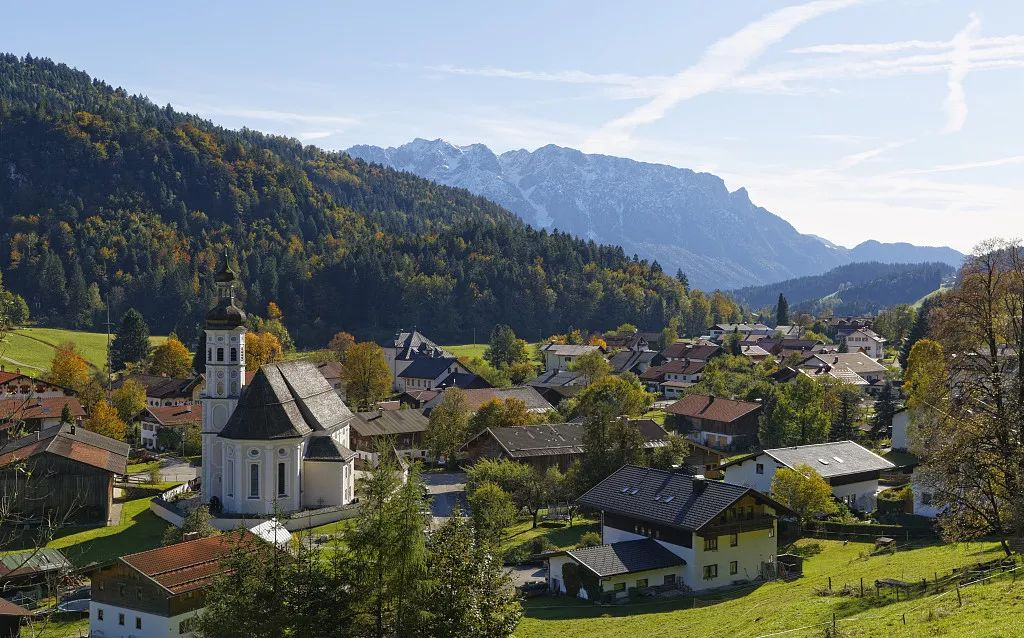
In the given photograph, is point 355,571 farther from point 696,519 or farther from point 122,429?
point 122,429

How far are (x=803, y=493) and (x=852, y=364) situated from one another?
210ft

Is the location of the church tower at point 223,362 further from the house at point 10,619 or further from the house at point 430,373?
the house at point 430,373

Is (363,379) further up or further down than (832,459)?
further up

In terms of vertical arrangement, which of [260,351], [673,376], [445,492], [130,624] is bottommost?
[445,492]

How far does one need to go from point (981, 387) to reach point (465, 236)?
161 m

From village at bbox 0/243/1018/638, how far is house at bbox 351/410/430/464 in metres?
0.24

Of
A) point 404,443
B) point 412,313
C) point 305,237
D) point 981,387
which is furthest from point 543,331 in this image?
point 981,387

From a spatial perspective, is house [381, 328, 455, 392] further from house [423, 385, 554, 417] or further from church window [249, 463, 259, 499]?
church window [249, 463, 259, 499]

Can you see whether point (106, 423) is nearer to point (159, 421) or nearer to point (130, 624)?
point (159, 421)

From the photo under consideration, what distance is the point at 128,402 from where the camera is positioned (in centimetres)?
7531

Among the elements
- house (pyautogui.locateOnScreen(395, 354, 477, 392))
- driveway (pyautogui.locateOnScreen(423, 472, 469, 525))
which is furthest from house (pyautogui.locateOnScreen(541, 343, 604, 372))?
driveway (pyautogui.locateOnScreen(423, 472, 469, 525))

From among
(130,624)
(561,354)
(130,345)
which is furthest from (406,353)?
(130,624)

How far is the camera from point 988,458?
25.4 meters

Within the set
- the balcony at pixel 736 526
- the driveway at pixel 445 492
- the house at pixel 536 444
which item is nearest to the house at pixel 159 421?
the driveway at pixel 445 492
